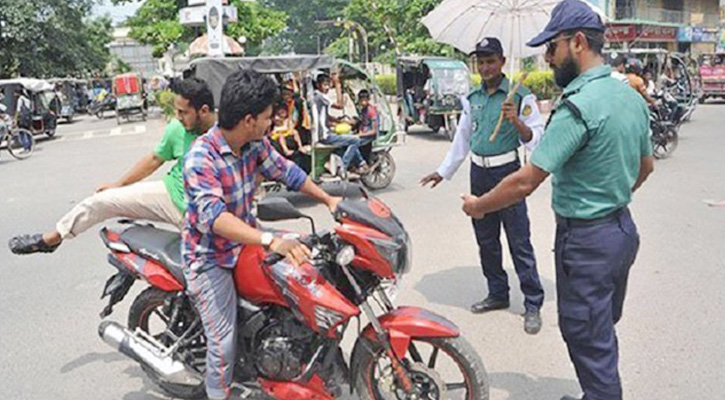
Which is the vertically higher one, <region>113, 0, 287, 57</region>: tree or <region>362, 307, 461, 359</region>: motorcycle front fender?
<region>113, 0, 287, 57</region>: tree

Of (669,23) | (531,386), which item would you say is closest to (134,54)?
(669,23)

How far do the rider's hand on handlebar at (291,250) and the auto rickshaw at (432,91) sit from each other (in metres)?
12.2

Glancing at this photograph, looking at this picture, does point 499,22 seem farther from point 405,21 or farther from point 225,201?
point 405,21

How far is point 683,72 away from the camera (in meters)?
14.5

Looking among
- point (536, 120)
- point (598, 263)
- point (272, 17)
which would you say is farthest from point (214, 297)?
point (272, 17)

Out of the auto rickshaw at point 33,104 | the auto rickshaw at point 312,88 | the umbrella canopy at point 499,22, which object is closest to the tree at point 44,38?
the auto rickshaw at point 33,104

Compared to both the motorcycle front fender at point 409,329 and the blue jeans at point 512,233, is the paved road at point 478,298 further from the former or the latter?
the motorcycle front fender at point 409,329

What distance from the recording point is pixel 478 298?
15.1ft

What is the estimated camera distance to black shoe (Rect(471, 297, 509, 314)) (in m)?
4.30

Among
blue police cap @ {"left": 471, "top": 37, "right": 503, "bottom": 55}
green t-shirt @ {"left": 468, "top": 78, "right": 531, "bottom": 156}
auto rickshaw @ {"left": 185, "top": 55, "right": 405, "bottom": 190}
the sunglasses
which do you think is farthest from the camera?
auto rickshaw @ {"left": 185, "top": 55, "right": 405, "bottom": 190}

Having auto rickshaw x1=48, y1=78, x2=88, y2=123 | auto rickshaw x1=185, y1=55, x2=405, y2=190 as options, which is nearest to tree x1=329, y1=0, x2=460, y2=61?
auto rickshaw x1=48, y1=78, x2=88, y2=123

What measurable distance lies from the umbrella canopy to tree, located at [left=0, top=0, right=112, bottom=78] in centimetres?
2720

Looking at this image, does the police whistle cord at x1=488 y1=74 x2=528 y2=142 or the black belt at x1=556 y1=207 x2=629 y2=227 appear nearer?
the black belt at x1=556 y1=207 x2=629 y2=227

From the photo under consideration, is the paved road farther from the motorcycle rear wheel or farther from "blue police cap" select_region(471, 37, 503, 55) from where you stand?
"blue police cap" select_region(471, 37, 503, 55)
